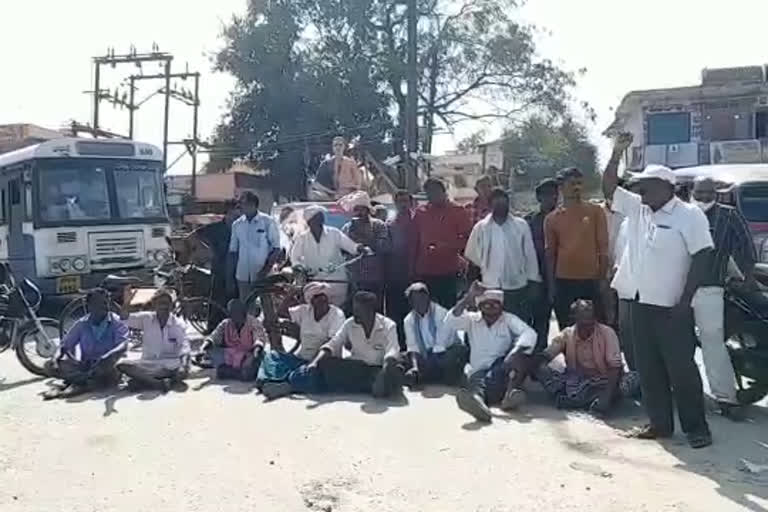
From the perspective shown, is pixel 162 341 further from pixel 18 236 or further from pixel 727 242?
pixel 18 236

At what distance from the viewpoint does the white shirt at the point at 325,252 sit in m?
8.96

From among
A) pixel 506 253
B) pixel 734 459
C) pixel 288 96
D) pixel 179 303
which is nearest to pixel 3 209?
pixel 179 303

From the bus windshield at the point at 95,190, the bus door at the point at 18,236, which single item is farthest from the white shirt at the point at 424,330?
the bus door at the point at 18,236

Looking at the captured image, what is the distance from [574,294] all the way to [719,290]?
1.44m

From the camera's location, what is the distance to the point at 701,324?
21.4 ft

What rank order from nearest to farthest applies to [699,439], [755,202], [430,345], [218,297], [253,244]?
[699,439]
[430,345]
[253,244]
[218,297]
[755,202]

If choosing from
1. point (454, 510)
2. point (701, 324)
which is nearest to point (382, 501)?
point (454, 510)

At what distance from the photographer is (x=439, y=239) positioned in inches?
333

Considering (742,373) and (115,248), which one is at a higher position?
(115,248)

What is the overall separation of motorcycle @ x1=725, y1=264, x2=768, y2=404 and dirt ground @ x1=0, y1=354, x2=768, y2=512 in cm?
24

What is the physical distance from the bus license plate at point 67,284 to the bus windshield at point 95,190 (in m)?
0.83

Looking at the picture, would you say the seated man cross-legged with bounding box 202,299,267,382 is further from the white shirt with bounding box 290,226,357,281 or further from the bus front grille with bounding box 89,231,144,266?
the bus front grille with bounding box 89,231,144,266

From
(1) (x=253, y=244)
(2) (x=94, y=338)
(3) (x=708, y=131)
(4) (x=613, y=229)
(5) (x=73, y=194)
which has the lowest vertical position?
(2) (x=94, y=338)

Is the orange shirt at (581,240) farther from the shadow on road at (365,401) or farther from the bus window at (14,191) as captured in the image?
the bus window at (14,191)
